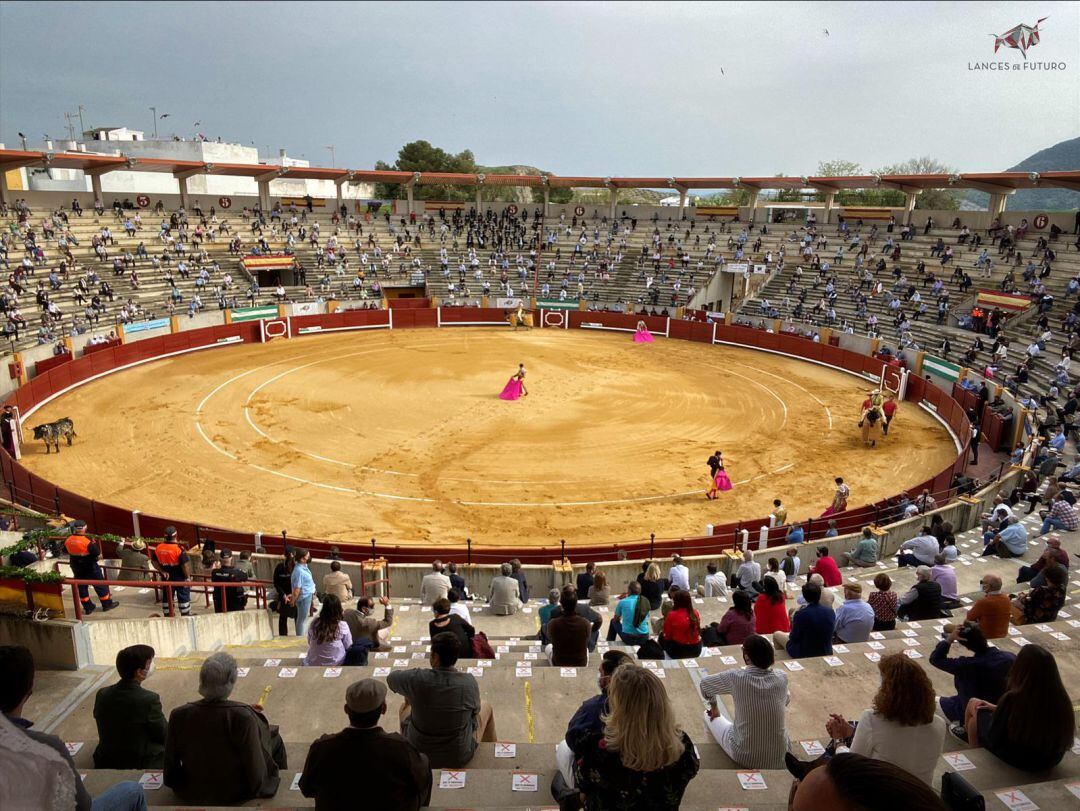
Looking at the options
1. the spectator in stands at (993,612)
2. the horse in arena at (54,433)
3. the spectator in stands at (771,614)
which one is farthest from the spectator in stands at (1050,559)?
the horse in arena at (54,433)

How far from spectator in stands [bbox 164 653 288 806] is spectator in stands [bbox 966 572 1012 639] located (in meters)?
6.65

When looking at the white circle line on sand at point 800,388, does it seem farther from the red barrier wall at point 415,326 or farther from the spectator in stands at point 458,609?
the spectator in stands at point 458,609

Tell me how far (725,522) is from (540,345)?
23.3m

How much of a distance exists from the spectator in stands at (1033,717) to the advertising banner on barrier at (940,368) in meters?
27.0

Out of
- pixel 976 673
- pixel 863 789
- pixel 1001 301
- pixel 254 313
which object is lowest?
pixel 254 313

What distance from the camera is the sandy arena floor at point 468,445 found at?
59.0ft

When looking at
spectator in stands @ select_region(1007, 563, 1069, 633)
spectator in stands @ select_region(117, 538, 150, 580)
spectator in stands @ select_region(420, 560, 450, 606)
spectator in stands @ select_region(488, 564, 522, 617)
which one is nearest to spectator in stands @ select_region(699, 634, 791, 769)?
spectator in stands @ select_region(1007, 563, 1069, 633)

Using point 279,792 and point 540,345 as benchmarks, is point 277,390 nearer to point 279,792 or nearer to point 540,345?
point 540,345

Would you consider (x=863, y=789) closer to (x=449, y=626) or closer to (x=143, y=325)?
(x=449, y=626)

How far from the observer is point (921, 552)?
1265 centimetres

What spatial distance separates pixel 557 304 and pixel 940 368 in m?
23.7

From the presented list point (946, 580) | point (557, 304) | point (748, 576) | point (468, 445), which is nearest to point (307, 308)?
point (557, 304)

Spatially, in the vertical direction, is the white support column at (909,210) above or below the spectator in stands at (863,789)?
above

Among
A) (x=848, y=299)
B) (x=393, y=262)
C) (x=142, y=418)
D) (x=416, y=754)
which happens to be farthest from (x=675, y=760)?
(x=393, y=262)
